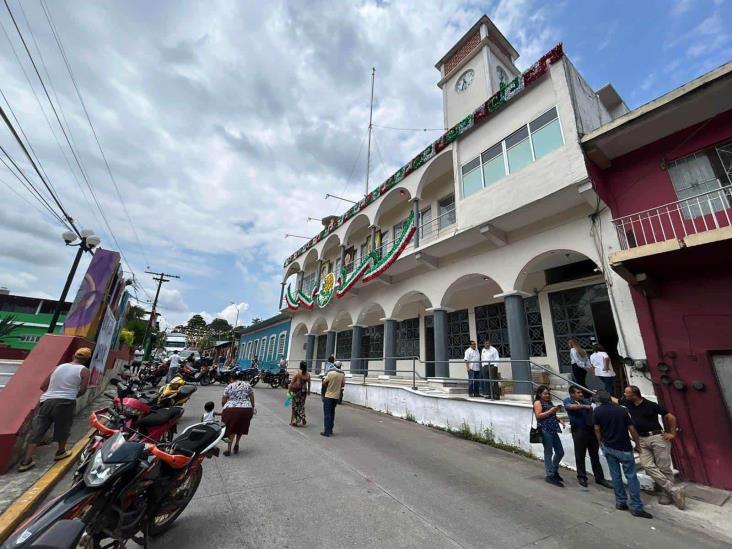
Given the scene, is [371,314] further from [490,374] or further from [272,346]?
[272,346]

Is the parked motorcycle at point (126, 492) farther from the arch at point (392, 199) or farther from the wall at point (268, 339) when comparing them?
the wall at point (268, 339)

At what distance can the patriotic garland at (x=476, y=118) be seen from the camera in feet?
27.8

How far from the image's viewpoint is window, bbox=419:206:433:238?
12.6 meters

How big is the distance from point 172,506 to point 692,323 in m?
8.29

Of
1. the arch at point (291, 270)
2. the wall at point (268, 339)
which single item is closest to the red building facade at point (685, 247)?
the arch at point (291, 270)

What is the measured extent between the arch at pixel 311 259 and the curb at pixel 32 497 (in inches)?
614

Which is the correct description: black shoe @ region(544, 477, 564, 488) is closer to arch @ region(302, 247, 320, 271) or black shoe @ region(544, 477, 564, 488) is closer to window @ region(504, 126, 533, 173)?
window @ region(504, 126, 533, 173)

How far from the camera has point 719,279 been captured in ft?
18.4

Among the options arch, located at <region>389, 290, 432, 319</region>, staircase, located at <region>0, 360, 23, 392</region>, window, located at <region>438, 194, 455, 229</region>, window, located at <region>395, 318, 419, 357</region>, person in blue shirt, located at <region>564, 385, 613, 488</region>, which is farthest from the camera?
window, located at <region>395, 318, 419, 357</region>

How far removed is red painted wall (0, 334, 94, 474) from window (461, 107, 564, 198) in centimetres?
1002

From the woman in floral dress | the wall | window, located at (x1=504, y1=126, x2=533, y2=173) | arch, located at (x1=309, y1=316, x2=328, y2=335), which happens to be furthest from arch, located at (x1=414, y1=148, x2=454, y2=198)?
the wall

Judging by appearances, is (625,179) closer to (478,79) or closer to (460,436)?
(460,436)

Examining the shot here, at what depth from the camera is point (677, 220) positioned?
6.32m

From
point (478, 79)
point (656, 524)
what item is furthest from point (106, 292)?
point (478, 79)
